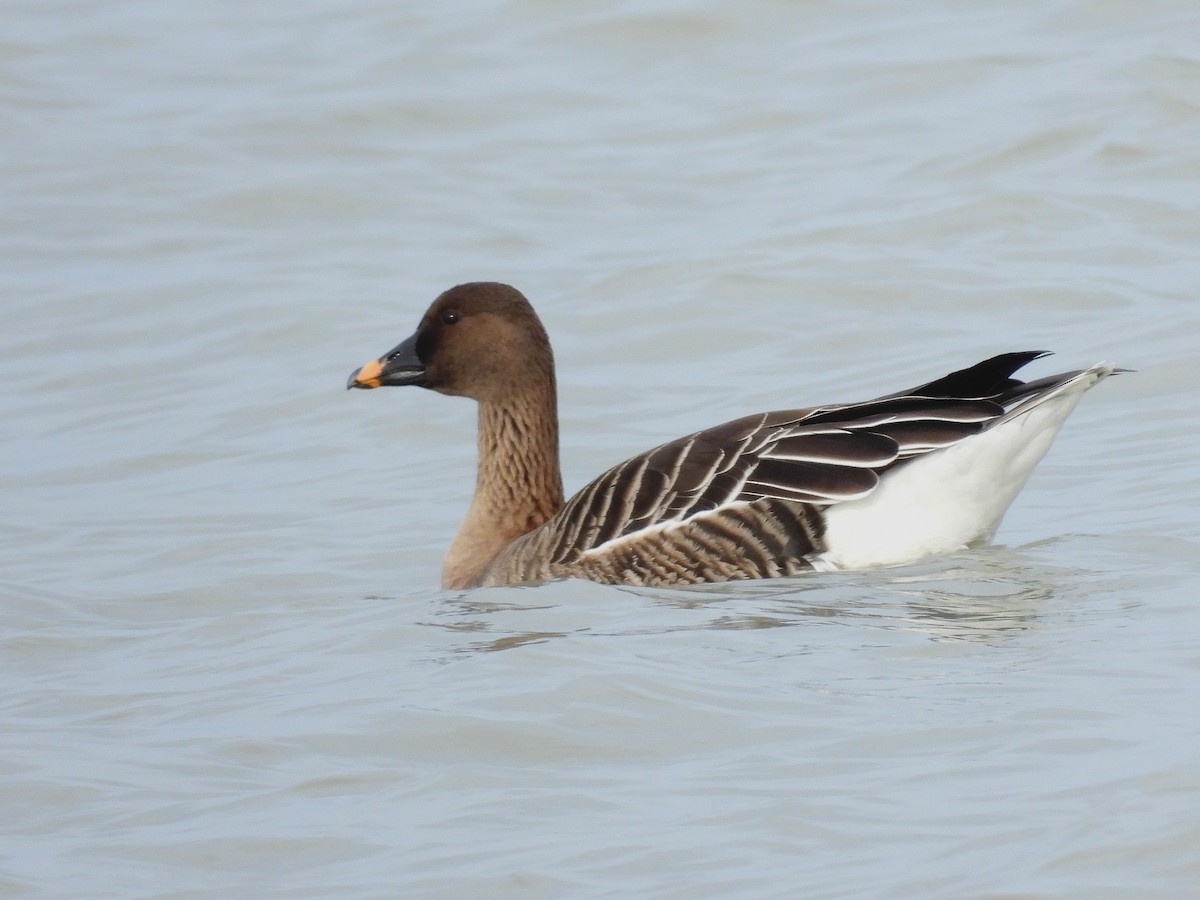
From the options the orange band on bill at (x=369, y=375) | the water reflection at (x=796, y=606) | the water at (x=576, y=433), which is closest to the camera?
the water at (x=576, y=433)

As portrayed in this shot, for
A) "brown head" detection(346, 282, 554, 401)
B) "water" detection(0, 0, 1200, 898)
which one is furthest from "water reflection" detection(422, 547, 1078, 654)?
"brown head" detection(346, 282, 554, 401)

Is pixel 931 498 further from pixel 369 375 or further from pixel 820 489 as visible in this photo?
pixel 369 375

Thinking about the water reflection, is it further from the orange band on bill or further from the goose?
the orange band on bill

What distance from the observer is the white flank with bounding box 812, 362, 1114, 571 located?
7984mm

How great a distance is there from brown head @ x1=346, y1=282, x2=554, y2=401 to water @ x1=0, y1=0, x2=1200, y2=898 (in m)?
1.00

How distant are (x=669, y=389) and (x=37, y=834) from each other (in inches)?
283

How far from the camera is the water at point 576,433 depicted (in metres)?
5.31

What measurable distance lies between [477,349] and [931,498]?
2415mm

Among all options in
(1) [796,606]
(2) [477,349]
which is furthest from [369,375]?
(1) [796,606]

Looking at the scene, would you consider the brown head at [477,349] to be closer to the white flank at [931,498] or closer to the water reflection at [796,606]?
the water reflection at [796,606]

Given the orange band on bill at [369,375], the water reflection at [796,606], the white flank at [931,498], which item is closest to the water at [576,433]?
the water reflection at [796,606]

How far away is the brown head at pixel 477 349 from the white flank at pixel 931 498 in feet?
6.25

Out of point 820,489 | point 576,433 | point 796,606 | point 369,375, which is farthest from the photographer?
point 576,433

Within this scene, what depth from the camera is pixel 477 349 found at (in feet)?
30.3
